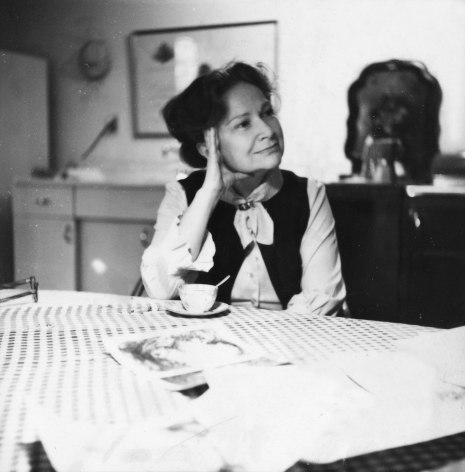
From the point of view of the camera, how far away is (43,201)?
3.09 meters

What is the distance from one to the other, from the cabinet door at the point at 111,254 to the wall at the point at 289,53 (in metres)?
0.40

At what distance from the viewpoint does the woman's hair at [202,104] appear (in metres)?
1.74

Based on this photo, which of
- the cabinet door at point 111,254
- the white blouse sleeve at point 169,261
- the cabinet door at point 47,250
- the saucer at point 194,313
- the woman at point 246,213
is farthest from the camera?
the cabinet door at point 47,250

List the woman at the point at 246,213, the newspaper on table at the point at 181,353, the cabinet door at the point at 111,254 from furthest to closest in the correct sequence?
the cabinet door at the point at 111,254 → the woman at the point at 246,213 → the newspaper on table at the point at 181,353

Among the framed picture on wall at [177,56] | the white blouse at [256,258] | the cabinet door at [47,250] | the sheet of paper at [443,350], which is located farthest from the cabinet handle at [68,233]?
the sheet of paper at [443,350]

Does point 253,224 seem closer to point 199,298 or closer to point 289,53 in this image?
point 199,298

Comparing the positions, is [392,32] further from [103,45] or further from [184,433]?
[184,433]

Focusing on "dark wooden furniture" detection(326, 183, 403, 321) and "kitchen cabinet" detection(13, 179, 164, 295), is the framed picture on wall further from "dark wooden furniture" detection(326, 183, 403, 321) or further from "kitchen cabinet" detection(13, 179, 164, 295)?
"dark wooden furniture" detection(326, 183, 403, 321)

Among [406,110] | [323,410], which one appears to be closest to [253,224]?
[323,410]

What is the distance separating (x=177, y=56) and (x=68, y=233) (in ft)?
3.79

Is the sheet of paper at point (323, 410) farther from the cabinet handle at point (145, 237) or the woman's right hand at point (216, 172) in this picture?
the cabinet handle at point (145, 237)

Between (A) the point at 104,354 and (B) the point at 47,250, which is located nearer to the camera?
(A) the point at 104,354

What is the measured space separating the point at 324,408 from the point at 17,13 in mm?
3481

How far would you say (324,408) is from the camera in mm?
671
